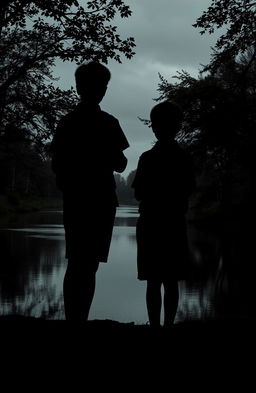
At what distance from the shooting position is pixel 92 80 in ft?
11.3

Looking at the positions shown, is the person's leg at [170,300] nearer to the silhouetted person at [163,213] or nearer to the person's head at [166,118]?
the silhouetted person at [163,213]

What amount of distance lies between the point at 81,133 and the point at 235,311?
6085 mm

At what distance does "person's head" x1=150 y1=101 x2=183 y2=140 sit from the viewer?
3.90 m

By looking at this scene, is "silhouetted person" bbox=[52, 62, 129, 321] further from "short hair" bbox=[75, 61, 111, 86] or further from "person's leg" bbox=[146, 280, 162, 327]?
"person's leg" bbox=[146, 280, 162, 327]

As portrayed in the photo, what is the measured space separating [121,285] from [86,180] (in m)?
8.15

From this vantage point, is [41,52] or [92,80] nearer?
[92,80]

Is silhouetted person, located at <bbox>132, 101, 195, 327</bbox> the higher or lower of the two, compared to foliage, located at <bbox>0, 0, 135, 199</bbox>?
lower

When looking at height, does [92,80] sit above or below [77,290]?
above

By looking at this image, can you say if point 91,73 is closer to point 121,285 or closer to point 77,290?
point 77,290

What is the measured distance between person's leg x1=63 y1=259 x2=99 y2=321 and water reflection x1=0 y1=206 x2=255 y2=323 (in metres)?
4.60

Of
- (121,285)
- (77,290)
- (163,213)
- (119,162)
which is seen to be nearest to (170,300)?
(163,213)

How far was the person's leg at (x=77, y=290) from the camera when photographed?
3371 millimetres

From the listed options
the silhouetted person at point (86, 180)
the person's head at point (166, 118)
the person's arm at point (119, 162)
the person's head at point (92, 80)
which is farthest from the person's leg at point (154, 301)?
the person's head at point (92, 80)

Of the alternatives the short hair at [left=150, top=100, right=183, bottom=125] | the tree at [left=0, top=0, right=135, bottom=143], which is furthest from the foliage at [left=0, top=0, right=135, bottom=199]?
the short hair at [left=150, top=100, right=183, bottom=125]
